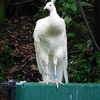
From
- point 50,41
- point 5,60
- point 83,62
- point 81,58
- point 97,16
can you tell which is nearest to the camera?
point 50,41

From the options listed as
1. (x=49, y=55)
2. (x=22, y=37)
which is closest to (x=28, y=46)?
(x=22, y=37)

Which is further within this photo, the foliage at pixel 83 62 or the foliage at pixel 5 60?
the foliage at pixel 5 60

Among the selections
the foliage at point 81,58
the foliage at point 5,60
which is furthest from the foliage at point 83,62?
the foliage at point 5,60

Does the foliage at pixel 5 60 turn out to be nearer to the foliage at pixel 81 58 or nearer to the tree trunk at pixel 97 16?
the foliage at pixel 81 58

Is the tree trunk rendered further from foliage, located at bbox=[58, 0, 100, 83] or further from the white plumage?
the white plumage

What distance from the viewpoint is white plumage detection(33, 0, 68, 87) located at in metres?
4.48

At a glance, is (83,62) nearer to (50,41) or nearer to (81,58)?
(81,58)

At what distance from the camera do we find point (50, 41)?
14.9 feet

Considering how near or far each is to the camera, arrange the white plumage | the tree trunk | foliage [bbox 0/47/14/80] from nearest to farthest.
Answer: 1. the white plumage
2. the tree trunk
3. foliage [bbox 0/47/14/80]

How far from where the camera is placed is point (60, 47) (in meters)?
4.66

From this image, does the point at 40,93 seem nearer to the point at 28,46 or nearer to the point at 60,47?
the point at 60,47

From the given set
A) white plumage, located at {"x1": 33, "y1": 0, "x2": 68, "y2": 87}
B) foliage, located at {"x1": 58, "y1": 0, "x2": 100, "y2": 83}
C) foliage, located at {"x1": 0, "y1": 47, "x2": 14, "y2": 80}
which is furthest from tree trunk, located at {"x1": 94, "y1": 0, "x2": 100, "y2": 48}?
foliage, located at {"x1": 0, "y1": 47, "x2": 14, "y2": 80}

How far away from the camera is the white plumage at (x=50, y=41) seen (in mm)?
4477

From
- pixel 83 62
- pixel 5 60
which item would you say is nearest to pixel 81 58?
pixel 83 62
